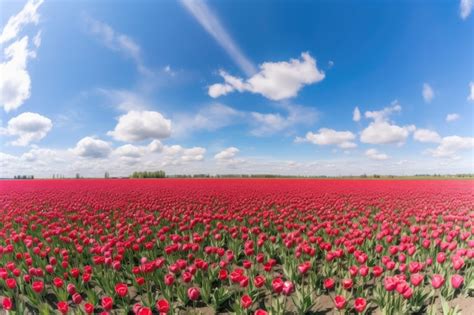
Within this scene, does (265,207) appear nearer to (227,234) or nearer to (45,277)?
(227,234)

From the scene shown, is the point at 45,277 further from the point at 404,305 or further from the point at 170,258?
the point at 404,305

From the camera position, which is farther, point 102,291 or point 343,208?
point 343,208

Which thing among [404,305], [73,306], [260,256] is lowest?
[73,306]

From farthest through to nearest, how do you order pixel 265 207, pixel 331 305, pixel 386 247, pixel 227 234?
pixel 265 207 < pixel 227 234 < pixel 386 247 < pixel 331 305

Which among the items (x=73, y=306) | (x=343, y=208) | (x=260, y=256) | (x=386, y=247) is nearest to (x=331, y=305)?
(x=260, y=256)

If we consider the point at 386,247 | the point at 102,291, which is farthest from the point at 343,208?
the point at 102,291

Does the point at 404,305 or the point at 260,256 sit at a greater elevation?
the point at 260,256

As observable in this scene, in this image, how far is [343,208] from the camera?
11.2m

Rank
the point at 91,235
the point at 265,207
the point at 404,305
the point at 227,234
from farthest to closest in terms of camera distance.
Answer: the point at 265,207 → the point at 227,234 → the point at 91,235 → the point at 404,305

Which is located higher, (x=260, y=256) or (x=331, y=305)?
(x=260, y=256)

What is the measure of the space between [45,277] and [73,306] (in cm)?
125

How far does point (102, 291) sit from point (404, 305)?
535 cm

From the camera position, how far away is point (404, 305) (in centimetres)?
400

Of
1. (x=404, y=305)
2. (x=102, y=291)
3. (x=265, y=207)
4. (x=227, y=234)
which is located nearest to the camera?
(x=404, y=305)
